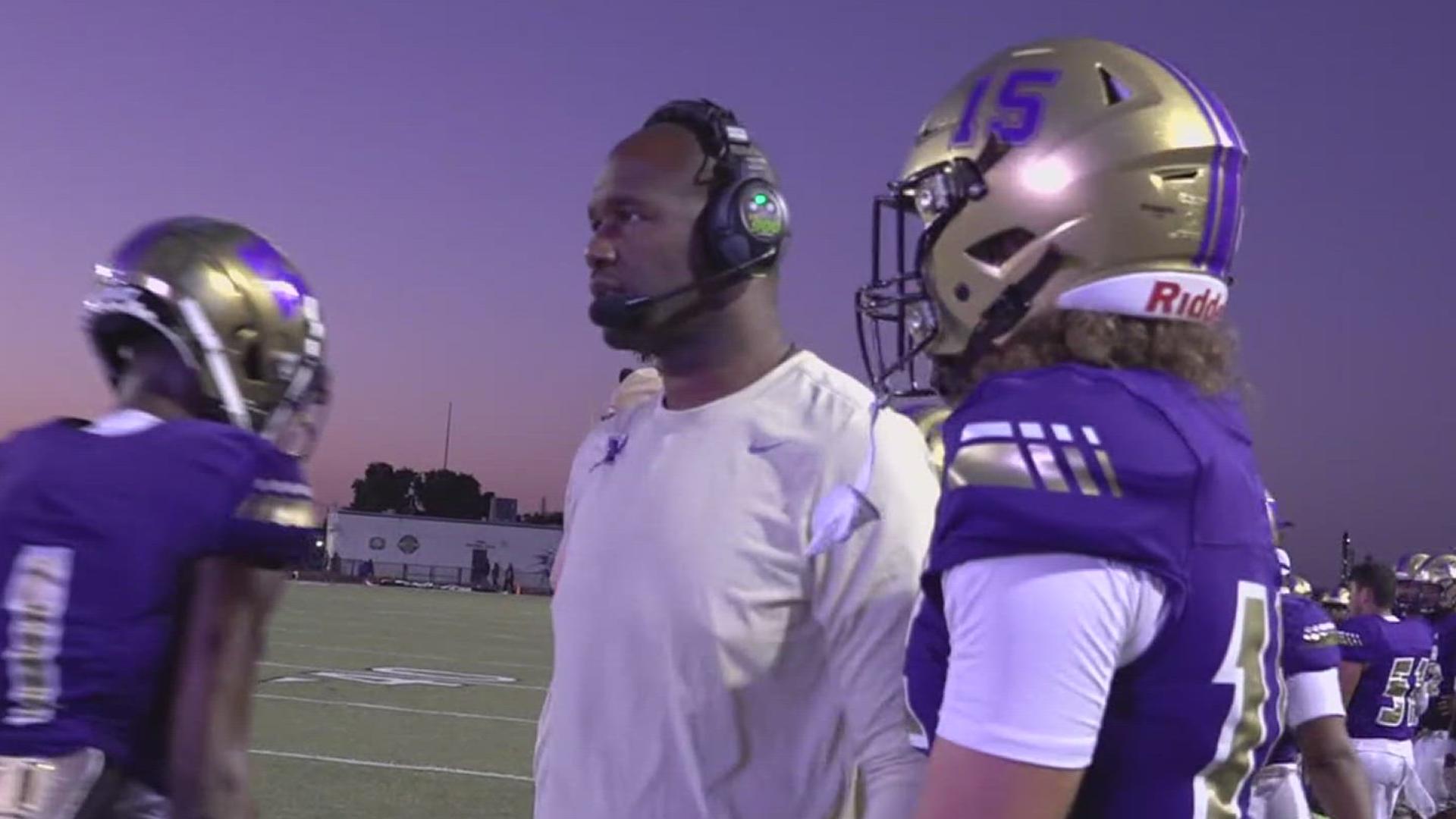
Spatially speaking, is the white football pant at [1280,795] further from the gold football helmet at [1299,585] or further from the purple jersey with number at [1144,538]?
the purple jersey with number at [1144,538]

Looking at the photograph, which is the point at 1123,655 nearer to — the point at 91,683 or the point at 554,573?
the point at 554,573

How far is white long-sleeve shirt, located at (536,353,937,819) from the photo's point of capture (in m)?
2.20

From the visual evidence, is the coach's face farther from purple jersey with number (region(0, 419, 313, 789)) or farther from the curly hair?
the curly hair

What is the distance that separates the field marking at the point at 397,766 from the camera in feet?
29.0

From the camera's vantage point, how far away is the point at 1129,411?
5.11 feet

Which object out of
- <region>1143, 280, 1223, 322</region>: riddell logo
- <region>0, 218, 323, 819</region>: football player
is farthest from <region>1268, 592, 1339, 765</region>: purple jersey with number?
<region>0, 218, 323, 819</region>: football player

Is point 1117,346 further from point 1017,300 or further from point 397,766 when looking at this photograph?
point 397,766

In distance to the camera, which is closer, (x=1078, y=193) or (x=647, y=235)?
(x=1078, y=193)

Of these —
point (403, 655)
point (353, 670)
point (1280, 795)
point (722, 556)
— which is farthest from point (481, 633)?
point (722, 556)

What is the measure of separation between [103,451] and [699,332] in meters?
0.91

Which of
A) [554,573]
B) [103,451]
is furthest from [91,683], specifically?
[554,573]

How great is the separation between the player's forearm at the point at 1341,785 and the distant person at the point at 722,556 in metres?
2.04

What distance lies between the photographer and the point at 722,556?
2289 mm

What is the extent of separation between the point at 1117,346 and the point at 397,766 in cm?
777
